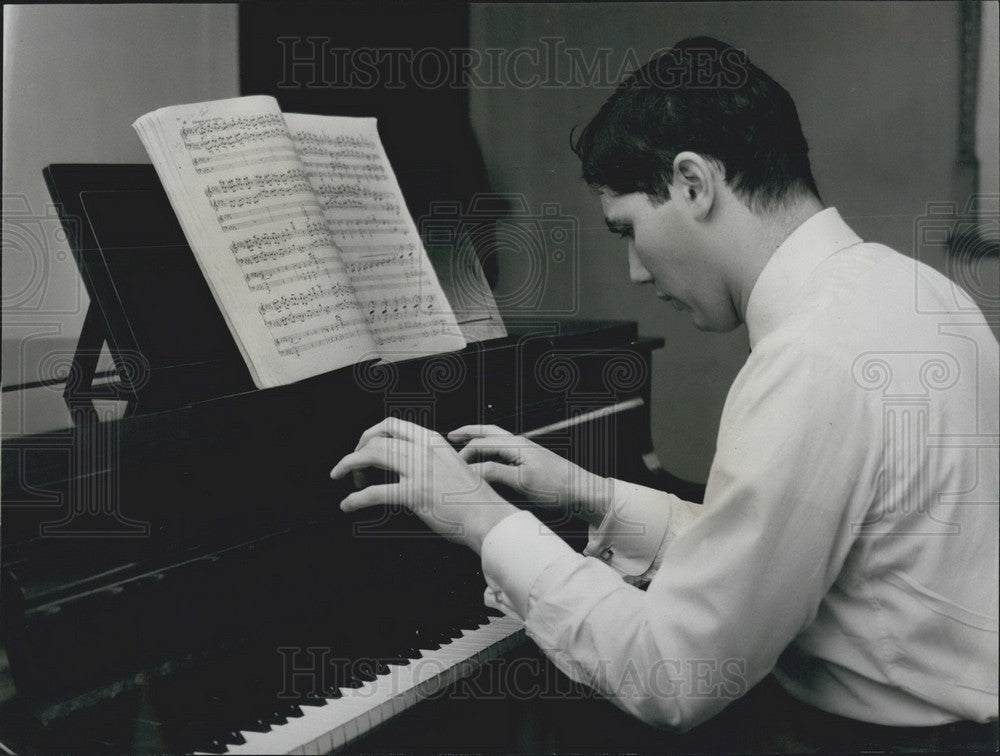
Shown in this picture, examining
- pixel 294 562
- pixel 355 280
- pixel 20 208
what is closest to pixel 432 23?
pixel 20 208

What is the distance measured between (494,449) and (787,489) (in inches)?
19.3

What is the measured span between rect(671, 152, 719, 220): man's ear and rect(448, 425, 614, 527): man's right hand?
43 cm

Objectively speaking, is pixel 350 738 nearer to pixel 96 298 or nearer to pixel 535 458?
pixel 535 458

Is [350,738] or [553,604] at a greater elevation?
[553,604]

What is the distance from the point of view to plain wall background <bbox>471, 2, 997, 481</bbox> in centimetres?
293

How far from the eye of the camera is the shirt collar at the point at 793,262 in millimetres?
1353

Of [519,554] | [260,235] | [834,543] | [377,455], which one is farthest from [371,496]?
[834,543]

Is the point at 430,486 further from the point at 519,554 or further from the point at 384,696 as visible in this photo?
the point at 384,696

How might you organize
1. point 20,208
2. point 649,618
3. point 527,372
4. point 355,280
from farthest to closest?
1. point 20,208
2. point 527,372
3. point 355,280
4. point 649,618

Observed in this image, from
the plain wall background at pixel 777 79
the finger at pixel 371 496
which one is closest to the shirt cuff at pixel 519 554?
the finger at pixel 371 496

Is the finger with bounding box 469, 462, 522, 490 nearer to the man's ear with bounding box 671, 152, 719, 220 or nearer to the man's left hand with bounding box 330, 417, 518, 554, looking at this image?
the man's left hand with bounding box 330, 417, 518, 554

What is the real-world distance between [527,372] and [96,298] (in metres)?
0.80

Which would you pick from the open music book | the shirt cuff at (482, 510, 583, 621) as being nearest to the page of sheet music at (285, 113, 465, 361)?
the open music book

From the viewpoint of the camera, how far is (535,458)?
60.6 inches
